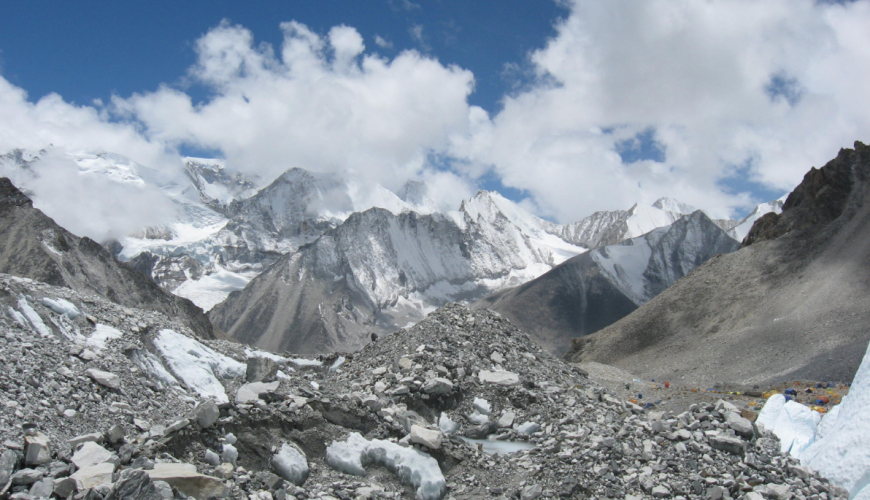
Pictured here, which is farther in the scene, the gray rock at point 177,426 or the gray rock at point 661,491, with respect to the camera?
the gray rock at point 661,491

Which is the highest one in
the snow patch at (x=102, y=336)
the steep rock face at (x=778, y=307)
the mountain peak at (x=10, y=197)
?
the mountain peak at (x=10, y=197)

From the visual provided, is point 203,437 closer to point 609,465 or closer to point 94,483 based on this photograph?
point 94,483

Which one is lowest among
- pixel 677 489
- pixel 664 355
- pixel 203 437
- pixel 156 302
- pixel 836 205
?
pixel 677 489

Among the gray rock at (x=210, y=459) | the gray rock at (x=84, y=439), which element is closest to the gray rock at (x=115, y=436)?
the gray rock at (x=84, y=439)

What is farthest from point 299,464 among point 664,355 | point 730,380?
point 664,355

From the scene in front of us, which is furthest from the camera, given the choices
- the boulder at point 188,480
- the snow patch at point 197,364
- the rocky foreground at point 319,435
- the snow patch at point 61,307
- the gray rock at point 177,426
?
the snow patch at point 197,364

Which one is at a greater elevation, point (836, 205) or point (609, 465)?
point (836, 205)

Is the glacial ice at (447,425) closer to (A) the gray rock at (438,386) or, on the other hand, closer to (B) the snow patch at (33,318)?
(A) the gray rock at (438,386)
